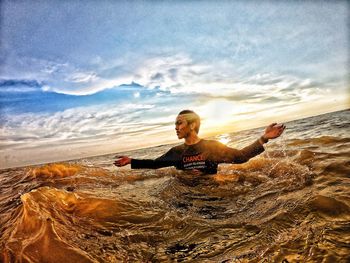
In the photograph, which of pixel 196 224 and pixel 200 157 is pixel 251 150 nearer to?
pixel 200 157

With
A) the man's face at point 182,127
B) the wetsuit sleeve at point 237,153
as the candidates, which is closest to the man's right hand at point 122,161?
the man's face at point 182,127

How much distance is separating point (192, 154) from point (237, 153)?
1117 millimetres

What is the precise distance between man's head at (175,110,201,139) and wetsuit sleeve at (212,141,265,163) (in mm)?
823

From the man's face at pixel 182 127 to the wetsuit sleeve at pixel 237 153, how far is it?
34.3 inches

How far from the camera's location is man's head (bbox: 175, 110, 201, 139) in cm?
602

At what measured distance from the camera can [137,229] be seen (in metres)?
3.18

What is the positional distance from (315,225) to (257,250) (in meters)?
0.79

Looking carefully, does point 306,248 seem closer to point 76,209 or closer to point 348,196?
point 348,196

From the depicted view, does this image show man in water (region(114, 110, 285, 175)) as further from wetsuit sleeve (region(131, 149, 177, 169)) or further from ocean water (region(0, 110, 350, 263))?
ocean water (region(0, 110, 350, 263))

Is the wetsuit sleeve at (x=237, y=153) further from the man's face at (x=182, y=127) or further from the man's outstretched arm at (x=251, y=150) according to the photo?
the man's face at (x=182, y=127)

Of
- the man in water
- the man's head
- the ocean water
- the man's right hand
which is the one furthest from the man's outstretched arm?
the man's right hand

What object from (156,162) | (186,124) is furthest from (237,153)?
(156,162)

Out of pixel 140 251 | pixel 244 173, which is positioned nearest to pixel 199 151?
pixel 244 173

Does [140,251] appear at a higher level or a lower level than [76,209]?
lower
